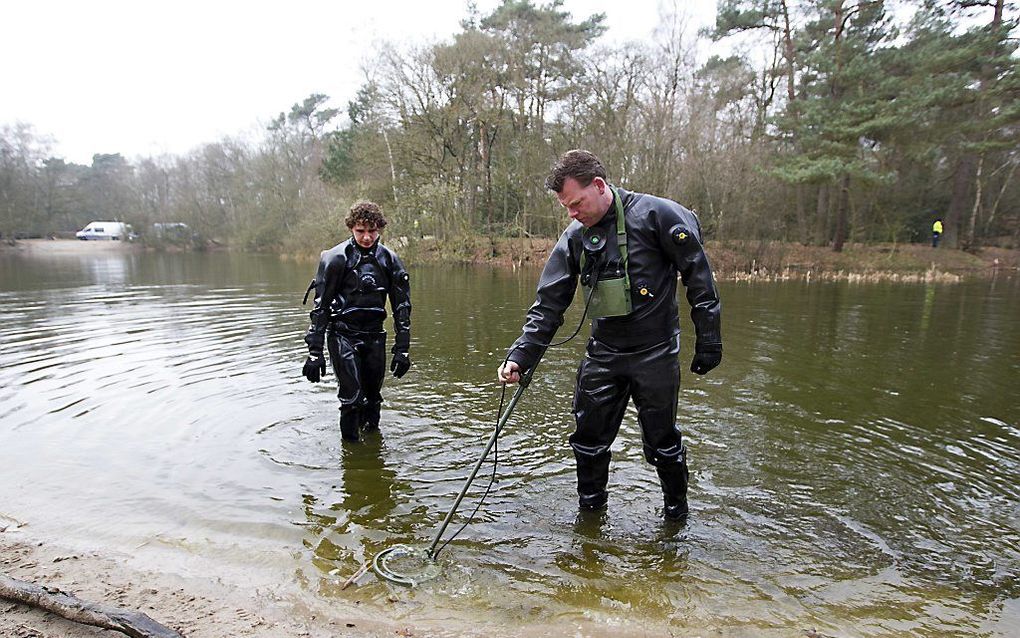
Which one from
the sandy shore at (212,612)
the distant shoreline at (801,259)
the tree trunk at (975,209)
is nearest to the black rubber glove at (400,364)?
the sandy shore at (212,612)

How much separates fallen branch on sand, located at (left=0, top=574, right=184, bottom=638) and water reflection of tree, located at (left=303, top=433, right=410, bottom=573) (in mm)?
922

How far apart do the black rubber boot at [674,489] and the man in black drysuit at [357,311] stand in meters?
2.24

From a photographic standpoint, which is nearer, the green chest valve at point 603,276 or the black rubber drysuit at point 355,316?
the green chest valve at point 603,276

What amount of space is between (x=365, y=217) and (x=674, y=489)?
2.79m

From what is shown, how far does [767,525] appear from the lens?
140 inches

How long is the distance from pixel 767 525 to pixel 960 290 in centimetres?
1861

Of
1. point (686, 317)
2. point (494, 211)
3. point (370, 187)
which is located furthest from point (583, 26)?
point (686, 317)

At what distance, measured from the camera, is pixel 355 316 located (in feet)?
15.1

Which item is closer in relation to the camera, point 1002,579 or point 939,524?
point 1002,579

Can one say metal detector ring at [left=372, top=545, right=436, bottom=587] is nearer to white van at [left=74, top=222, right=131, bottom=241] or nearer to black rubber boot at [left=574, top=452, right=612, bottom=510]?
black rubber boot at [left=574, top=452, right=612, bottom=510]

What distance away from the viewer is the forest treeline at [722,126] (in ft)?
71.8

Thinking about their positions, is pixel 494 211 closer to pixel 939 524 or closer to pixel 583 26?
pixel 583 26

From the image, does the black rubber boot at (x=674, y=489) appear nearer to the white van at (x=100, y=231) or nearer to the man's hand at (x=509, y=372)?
the man's hand at (x=509, y=372)

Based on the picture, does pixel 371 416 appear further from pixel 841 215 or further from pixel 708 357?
pixel 841 215
